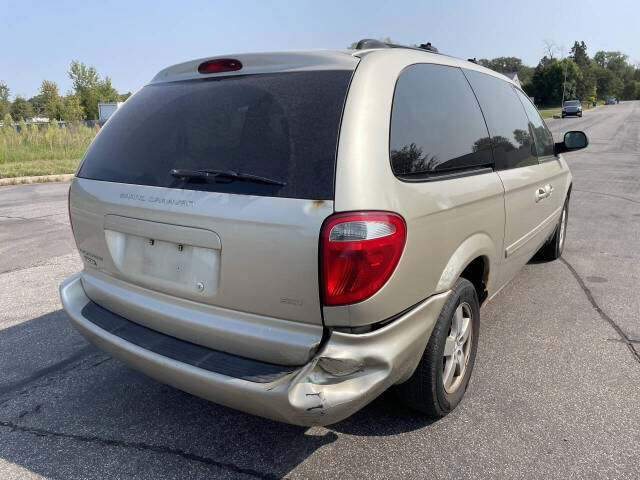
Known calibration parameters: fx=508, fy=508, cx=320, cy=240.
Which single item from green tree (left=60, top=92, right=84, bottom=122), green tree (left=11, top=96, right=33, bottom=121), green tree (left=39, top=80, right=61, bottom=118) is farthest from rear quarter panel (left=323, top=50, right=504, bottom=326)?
green tree (left=11, top=96, right=33, bottom=121)

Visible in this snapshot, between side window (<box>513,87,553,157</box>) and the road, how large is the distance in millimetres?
1269

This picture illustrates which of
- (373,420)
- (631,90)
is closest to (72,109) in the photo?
(373,420)

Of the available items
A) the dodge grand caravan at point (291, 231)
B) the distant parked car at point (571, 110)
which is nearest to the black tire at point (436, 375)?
the dodge grand caravan at point (291, 231)

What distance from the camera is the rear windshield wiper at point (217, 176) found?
2023 mm

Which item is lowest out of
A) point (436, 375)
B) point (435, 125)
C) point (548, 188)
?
point (436, 375)

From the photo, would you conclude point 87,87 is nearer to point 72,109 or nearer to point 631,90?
point 72,109

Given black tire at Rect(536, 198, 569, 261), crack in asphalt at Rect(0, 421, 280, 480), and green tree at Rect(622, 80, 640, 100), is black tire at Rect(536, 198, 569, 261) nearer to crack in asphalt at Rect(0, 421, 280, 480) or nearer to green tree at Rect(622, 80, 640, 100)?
crack in asphalt at Rect(0, 421, 280, 480)

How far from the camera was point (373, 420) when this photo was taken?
2.67m

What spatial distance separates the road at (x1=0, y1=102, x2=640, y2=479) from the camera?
2324 millimetres

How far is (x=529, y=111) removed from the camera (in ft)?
13.5

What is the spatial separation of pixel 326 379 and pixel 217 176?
0.93 metres

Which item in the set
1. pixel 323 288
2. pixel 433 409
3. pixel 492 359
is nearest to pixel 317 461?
pixel 433 409

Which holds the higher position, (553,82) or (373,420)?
Result: (553,82)

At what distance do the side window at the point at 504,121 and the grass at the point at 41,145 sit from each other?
1454 centimetres
